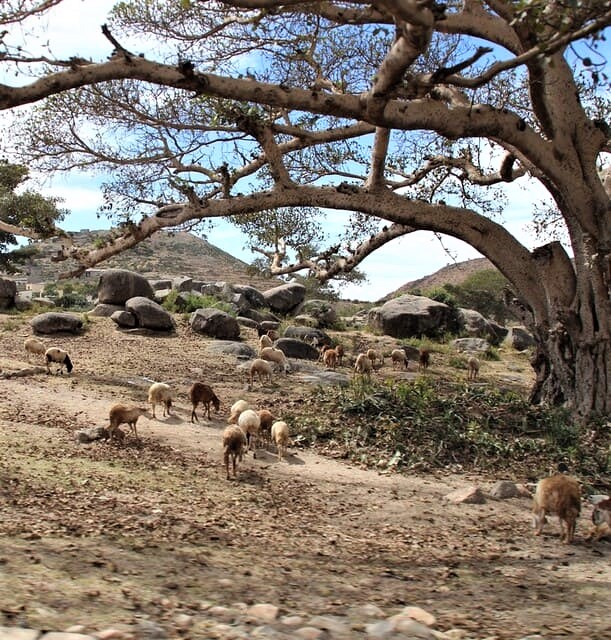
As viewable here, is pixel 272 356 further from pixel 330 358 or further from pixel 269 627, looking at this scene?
pixel 269 627

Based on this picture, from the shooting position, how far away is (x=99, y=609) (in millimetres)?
3244

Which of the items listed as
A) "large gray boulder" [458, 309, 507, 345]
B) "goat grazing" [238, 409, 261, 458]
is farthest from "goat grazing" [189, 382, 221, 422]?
"large gray boulder" [458, 309, 507, 345]

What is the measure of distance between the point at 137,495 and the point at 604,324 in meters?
6.91

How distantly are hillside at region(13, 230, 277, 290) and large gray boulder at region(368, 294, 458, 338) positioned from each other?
81.1 feet

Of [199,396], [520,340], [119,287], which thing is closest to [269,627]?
[199,396]

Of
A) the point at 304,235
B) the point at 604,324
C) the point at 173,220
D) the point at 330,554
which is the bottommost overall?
the point at 330,554

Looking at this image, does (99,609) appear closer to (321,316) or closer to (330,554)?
(330,554)

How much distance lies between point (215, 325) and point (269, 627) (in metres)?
16.3

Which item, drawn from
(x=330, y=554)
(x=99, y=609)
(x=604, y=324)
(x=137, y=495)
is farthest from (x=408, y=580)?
(x=604, y=324)

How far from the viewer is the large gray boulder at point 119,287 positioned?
21.7 m

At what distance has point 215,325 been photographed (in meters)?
19.3

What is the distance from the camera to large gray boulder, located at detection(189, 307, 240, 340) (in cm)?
1928

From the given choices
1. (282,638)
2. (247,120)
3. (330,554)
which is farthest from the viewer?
(247,120)

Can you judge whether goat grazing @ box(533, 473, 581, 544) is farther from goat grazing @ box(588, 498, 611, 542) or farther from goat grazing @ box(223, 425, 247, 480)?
goat grazing @ box(223, 425, 247, 480)
